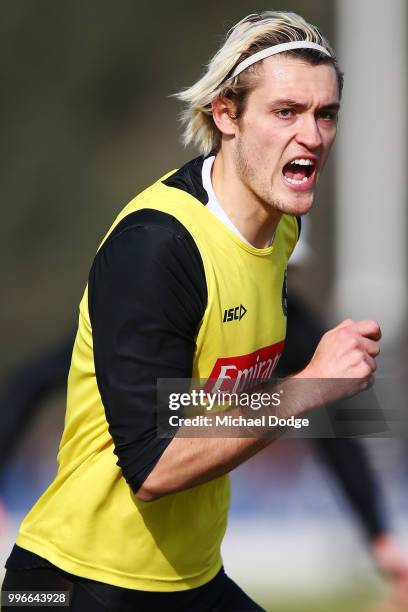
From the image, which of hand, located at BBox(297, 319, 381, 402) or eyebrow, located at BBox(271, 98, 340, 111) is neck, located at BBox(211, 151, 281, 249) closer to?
eyebrow, located at BBox(271, 98, 340, 111)

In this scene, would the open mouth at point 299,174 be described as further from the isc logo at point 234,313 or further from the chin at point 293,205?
the isc logo at point 234,313

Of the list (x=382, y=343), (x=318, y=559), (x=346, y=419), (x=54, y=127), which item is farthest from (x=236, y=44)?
(x=54, y=127)

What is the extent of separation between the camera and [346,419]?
→ 2428 mm

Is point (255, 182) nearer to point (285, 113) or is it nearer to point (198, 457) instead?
point (285, 113)

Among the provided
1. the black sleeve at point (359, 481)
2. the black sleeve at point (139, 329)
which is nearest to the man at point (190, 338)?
the black sleeve at point (139, 329)

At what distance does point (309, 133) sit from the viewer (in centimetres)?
220

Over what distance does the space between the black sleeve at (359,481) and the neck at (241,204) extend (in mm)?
1321

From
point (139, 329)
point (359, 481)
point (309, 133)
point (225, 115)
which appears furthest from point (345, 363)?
point (359, 481)

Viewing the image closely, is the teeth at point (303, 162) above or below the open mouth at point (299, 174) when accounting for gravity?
above

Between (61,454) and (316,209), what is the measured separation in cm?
352

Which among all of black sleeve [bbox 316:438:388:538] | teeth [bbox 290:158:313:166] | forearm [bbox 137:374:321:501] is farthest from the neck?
black sleeve [bbox 316:438:388:538]

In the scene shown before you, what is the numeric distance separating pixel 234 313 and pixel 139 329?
0.93 feet

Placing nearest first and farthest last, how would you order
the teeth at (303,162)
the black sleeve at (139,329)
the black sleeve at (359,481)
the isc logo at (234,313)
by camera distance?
the black sleeve at (139,329)
the isc logo at (234,313)
the teeth at (303,162)
the black sleeve at (359,481)

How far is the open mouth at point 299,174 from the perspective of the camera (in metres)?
2.25
